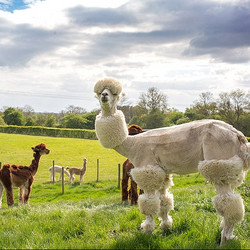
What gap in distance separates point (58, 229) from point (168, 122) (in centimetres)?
4041

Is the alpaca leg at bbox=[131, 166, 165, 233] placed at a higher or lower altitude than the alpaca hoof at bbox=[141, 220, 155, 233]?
higher

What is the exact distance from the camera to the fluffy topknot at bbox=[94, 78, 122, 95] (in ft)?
18.1

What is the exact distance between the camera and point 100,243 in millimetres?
5109

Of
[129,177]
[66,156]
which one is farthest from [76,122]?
[129,177]

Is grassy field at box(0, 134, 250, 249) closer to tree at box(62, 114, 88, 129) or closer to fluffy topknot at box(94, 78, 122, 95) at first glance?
fluffy topknot at box(94, 78, 122, 95)

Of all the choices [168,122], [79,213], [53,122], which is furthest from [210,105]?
[79,213]

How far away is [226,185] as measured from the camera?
501cm

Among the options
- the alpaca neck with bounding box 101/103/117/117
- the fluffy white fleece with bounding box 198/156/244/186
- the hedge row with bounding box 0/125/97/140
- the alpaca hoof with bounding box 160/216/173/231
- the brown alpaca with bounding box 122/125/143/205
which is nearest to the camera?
the fluffy white fleece with bounding box 198/156/244/186

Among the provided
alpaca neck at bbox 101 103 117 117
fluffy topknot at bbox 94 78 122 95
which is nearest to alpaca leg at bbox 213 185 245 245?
alpaca neck at bbox 101 103 117 117

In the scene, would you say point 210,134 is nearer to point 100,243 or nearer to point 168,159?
point 168,159

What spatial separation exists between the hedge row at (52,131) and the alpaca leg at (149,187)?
43156 millimetres

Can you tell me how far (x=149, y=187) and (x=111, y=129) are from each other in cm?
119

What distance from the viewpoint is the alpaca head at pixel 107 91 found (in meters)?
5.45

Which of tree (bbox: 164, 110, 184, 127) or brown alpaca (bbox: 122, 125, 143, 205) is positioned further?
tree (bbox: 164, 110, 184, 127)
